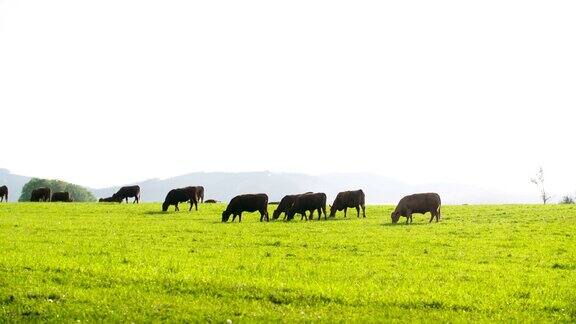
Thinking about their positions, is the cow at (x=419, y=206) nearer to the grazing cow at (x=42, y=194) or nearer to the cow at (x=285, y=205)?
the cow at (x=285, y=205)

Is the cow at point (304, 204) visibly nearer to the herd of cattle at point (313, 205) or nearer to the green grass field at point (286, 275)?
the herd of cattle at point (313, 205)

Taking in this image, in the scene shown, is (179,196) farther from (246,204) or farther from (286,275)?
(286,275)

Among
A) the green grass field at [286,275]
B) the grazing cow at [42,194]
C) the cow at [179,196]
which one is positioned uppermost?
the grazing cow at [42,194]

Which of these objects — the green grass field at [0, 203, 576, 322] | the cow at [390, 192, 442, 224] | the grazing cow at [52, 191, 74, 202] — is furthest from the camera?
the grazing cow at [52, 191, 74, 202]

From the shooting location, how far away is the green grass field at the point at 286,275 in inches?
533

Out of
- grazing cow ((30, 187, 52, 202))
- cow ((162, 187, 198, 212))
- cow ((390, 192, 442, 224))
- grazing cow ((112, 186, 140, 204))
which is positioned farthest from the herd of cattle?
grazing cow ((30, 187, 52, 202))

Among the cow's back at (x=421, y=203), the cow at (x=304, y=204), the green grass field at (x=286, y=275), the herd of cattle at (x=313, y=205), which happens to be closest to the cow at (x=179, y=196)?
the herd of cattle at (x=313, y=205)

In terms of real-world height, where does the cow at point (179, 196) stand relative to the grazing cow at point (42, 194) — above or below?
below

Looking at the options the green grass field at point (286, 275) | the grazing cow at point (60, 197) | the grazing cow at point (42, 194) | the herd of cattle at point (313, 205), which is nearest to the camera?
the green grass field at point (286, 275)

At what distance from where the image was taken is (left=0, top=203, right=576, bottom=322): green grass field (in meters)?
13.5

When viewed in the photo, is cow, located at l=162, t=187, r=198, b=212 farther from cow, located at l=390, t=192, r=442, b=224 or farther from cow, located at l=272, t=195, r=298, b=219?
cow, located at l=390, t=192, r=442, b=224

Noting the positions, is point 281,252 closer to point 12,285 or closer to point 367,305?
point 367,305

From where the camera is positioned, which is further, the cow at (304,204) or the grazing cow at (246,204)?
the cow at (304,204)

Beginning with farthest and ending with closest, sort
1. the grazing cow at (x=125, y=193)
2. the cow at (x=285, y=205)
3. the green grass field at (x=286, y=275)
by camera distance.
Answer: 1. the grazing cow at (x=125, y=193)
2. the cow at (x=285, y=205)
3. the green grass field at (x=286, y=275)
